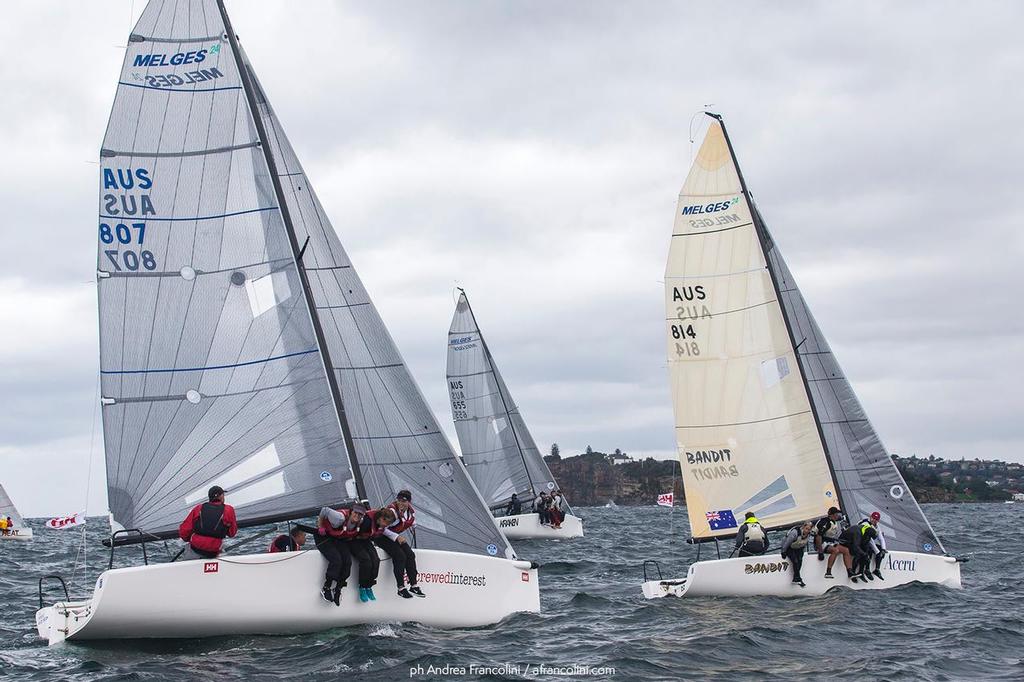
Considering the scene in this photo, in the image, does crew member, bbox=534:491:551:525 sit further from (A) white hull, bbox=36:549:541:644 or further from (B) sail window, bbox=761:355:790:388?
(A) white hull, bbox=36:549:541:644

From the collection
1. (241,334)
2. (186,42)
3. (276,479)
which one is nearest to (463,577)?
(276,479)

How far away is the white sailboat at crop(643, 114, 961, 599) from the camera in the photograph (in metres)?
20.0

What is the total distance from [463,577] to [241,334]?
3960 millimetres

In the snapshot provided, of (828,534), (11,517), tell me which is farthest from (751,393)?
(11,517)

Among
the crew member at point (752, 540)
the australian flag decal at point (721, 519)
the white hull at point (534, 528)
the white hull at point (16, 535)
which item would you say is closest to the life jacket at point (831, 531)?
the crew member at point (752, 540)

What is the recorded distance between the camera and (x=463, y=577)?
13508mm

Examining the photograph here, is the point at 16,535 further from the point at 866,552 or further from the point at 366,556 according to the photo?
the point at 366,556

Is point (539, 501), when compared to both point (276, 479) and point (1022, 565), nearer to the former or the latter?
point (1022, 565)

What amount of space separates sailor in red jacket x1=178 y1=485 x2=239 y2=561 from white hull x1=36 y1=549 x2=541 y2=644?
0.28m

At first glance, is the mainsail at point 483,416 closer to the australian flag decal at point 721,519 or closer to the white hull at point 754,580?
the australian flag decal at point 721,519

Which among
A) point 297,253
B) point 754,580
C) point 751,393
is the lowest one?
point 754,580

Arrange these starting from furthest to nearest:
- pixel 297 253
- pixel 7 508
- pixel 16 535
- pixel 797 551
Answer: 1. pixel 7 508
2. pixel 16 535
3. pixel 797 551
4. pixel 297 253

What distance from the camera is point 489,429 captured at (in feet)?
141

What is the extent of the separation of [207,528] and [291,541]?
4.16 feet
